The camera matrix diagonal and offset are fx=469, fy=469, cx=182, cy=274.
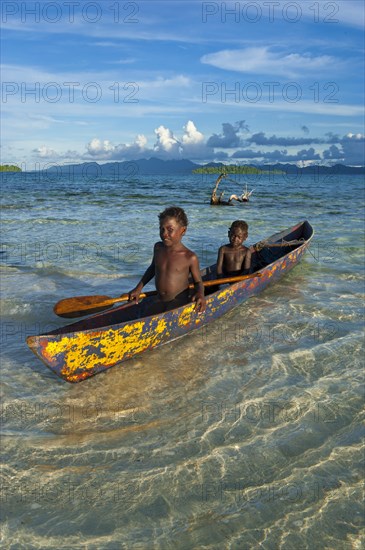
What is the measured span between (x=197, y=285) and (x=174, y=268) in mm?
415

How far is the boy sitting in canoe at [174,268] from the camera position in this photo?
6.25m

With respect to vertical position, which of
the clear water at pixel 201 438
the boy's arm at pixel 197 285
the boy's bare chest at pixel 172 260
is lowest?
the clear water at pixel 201 438

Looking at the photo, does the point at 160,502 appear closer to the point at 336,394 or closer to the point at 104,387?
the point at 104,387

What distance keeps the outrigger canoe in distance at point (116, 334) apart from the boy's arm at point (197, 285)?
0.11m

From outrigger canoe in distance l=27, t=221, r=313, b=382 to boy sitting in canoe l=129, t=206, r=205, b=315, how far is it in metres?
0.30

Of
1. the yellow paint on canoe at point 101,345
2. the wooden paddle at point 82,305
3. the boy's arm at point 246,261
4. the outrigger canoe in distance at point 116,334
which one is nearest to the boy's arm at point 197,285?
the outrigger canoe in distance at point 116,334

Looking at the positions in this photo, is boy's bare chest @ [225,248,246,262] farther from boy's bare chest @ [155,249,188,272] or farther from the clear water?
boy's bare chest @ [155,249,188,272]

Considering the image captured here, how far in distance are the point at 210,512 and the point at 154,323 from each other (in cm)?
287

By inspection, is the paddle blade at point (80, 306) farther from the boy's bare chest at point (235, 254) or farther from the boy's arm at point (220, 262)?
the boy's bare chest at point (235, 254)

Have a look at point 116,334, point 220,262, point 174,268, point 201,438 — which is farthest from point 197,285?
point 201,438

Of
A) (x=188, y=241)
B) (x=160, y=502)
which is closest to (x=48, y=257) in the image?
(x=188, y=241)

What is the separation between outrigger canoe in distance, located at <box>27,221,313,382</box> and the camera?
17.1ft

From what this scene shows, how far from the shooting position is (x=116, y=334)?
18.8 feet

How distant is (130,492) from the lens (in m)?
3.87
